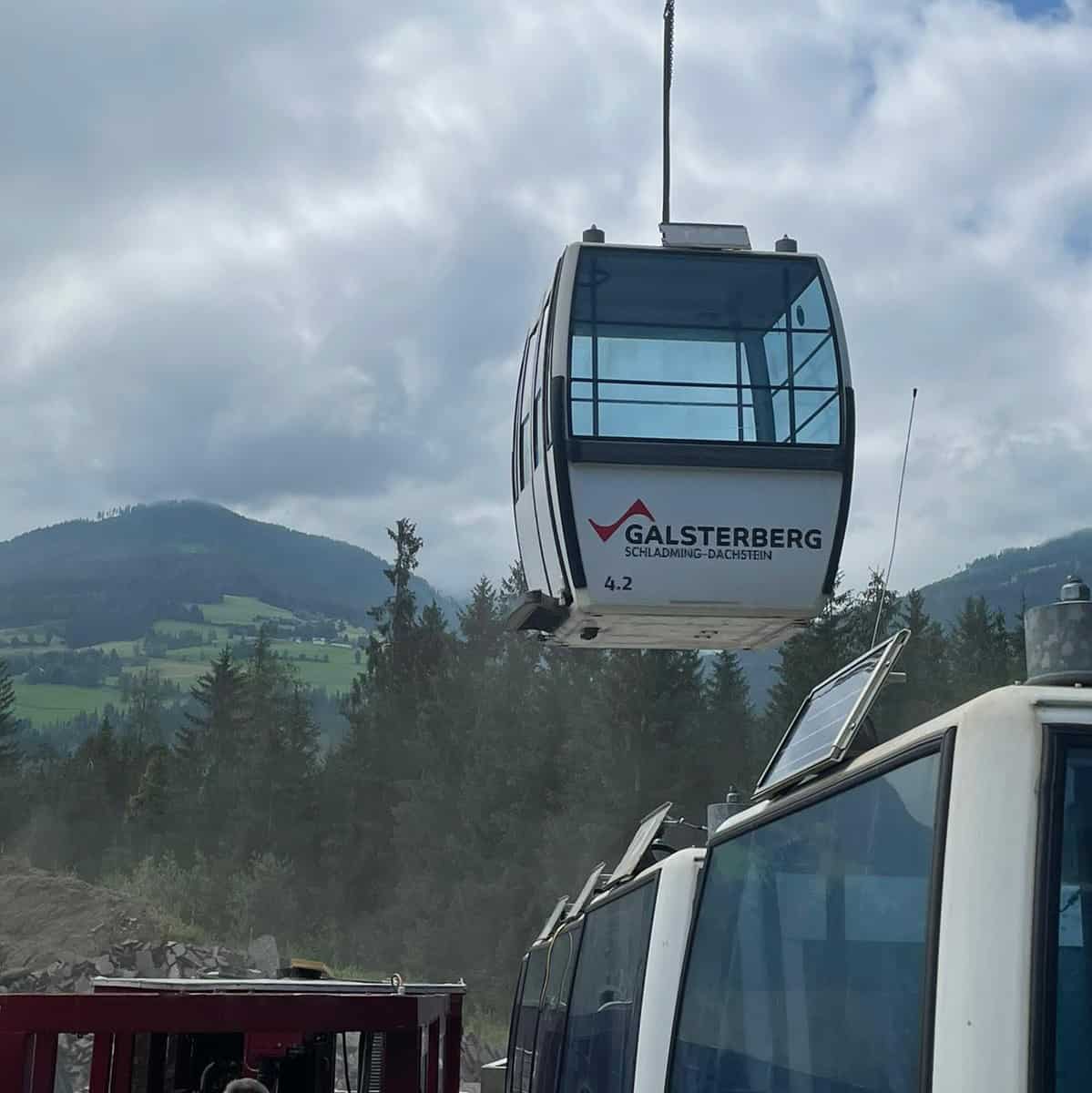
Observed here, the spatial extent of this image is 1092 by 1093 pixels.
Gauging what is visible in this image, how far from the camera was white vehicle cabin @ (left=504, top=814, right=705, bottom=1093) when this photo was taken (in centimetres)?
456

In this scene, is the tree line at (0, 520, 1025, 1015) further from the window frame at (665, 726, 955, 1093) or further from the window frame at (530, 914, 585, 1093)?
the window frame at (665, 726, 955, 1093)

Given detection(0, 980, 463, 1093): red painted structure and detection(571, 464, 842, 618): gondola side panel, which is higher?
detection(571, 464, 842, 618): gondola side panel

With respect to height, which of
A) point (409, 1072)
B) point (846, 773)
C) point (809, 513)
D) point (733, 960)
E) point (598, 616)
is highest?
point (809, 513)

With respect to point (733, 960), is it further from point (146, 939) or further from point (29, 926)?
point (29, 926)

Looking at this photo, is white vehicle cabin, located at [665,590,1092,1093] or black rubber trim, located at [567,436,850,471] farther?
black rubber trim, located at [567,436,850,471]

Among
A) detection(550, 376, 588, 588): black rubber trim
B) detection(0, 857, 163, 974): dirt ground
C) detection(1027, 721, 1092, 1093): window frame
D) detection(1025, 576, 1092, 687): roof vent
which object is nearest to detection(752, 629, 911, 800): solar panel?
detection(1025, 576, 1092, 687): roof vent

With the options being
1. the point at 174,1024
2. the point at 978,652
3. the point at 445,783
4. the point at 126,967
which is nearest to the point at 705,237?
the point at 174,1024

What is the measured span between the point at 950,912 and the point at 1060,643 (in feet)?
1.60

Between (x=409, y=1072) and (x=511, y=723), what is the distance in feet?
145

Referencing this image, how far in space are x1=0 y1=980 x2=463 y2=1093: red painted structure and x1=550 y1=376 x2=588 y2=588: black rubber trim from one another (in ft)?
18.3

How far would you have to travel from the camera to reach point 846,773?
7.88 feet

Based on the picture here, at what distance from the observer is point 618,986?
17.4 feet

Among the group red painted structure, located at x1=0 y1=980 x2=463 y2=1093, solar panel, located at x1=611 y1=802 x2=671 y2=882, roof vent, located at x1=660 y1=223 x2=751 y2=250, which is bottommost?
red painted structure, located at x1=0 y1=980 x2=463 y2=1093

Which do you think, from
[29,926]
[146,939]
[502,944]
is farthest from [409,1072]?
[502,944]
